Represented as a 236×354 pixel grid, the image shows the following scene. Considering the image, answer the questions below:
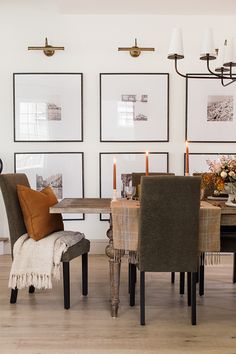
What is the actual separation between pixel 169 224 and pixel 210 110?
2.46 m

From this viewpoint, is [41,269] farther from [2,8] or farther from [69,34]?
[2,8]

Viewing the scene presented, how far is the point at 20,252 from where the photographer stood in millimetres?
2912

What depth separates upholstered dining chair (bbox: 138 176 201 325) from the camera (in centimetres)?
250

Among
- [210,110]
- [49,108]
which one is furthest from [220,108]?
[49,108]

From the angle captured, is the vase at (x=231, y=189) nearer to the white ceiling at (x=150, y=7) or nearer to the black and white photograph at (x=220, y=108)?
the black and white photograph at (x=220, y=108)

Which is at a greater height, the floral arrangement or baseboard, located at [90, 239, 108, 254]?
the floral arrangement

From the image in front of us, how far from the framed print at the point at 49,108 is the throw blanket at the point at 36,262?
6.42 feet

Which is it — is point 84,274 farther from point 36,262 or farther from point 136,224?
point 136,224

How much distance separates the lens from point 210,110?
466 centimetres

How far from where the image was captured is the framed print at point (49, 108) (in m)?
4.62

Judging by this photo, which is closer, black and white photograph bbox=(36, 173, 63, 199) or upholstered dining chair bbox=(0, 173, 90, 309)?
upholstered dining chair bbox=(0, 173, 90, 309)

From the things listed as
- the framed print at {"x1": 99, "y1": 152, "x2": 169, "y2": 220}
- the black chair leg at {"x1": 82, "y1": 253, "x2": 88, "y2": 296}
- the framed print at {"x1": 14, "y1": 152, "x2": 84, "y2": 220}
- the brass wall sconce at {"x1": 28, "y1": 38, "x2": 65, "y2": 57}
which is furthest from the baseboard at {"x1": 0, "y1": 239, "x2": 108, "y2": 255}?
the brass wall sconce at {"x1": 28, "y1": 38, "x2": 65, "y2": 57}

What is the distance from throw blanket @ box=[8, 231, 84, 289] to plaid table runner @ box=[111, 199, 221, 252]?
471 millimetres

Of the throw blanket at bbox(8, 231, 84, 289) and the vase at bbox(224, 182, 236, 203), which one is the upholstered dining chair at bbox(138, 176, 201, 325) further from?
the throw blanket at bbox(8, 231, 84, 289)
